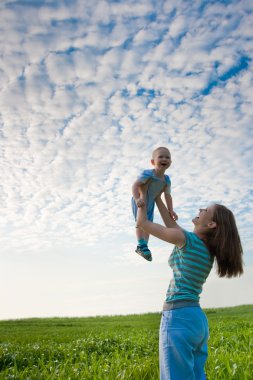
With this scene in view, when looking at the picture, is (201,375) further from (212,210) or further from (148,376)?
(148,376)

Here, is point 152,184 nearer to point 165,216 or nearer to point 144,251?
point 165,216

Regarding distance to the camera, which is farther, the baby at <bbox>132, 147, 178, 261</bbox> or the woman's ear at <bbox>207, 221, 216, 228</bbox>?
the baby at <bbox>132, 147, 178, 261</bbox>

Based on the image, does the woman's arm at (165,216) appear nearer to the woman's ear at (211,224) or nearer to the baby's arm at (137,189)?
the baby's arm at (137,189)

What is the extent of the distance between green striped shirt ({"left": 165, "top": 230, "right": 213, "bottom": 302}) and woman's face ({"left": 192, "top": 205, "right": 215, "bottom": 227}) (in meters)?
0.15

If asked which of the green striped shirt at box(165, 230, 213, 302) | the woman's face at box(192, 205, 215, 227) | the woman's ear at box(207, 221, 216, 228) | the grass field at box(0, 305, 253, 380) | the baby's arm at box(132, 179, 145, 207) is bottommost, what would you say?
the grass field at box(0, 305, 253, 380)

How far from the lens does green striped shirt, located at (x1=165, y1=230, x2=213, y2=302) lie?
3793 millimetres

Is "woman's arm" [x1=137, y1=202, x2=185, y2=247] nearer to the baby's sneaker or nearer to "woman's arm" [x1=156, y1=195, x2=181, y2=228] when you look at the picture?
"woman's arm" [x1=156, y1=195, x2=181, y2=228]

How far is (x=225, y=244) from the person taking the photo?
3887 mm

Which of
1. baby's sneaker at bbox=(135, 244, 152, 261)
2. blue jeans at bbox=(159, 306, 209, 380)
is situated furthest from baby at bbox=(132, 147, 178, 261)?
blue jeans at bbox=(159, 306, 209, 380)

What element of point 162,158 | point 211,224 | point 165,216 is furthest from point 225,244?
point 162,158

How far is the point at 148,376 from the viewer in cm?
673

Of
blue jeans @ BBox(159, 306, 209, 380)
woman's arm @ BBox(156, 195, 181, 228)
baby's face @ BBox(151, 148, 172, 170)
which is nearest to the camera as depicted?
blue jeans @ BBox(159, 306, 209, 380)

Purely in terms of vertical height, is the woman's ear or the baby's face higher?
the baby's face

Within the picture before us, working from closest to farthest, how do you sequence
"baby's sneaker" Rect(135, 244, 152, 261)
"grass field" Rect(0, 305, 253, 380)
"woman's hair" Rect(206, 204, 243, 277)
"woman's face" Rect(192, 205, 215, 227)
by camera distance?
"woman's hair" Rect(206, 204, 243, 277)
"woman's face" Rect(192, 205, 215, 227)
"baby's sneaker" Rect(135, 244, 152, 261)
"grass field" Rect(0, 305, 253, 380)
